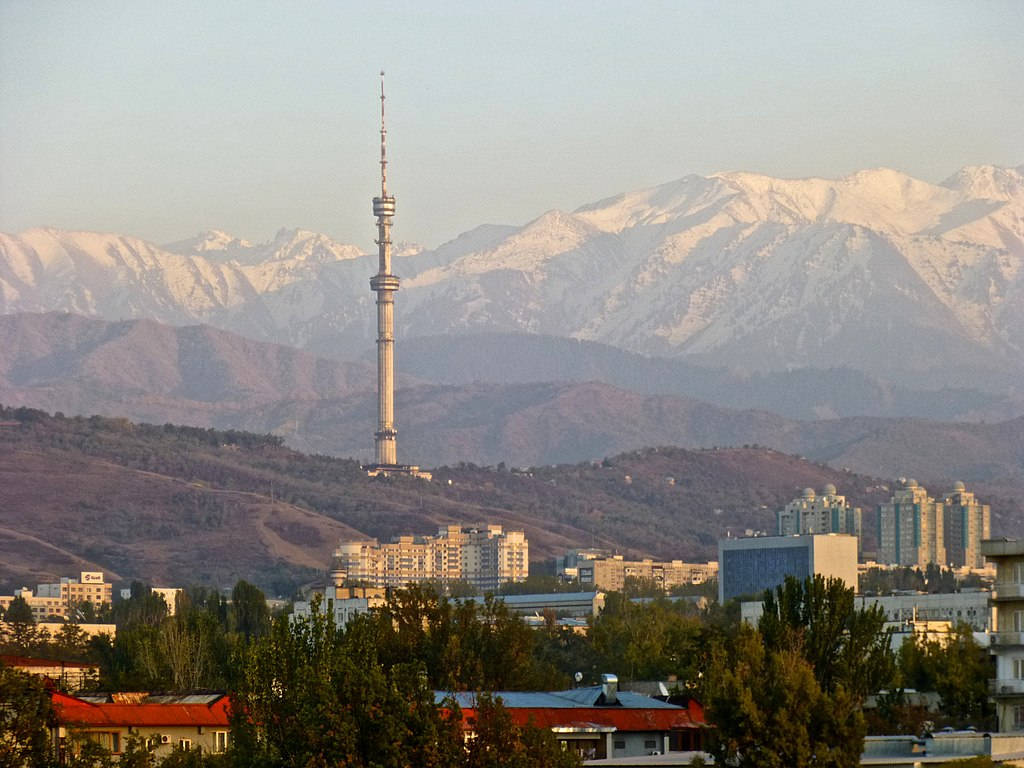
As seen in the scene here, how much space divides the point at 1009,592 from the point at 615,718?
13.2 m

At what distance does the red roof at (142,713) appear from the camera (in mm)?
79375

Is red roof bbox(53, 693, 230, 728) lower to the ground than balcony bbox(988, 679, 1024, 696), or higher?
lower

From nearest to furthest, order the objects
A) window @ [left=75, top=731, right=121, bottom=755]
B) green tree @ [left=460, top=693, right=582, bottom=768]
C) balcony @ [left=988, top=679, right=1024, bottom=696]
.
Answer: green tree @ [left=460, top=693, right=582, bottom=768], balcony @ [left=988, top=679, right=1024, bottom=696], window @ [left=75, top=731, right=121, bottom=755]

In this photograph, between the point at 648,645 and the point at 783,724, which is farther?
the point at 648,645

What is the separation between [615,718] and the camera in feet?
269

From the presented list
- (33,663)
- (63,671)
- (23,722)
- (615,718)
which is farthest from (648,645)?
(23,722)

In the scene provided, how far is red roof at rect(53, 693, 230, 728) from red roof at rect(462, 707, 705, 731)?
9986 millimetres

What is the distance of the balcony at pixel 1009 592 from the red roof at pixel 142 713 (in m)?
23.8

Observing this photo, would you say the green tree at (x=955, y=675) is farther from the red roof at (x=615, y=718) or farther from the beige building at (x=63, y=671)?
the beige building at (x=63, y=671)

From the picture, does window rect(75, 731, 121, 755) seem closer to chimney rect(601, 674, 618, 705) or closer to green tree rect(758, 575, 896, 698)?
chimney rect(601, 674, 618, 705)

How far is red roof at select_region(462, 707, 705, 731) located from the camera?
261 ft

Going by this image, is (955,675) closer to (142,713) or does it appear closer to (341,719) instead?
(142,713)

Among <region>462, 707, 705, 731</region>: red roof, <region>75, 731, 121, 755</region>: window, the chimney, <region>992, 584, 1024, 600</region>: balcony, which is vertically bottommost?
<region>75, 731, 121, 755</region>: window

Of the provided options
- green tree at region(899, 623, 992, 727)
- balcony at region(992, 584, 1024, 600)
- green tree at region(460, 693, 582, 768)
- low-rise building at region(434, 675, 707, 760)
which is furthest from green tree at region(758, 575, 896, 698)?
green tree at region(460, 693, 582, 768)
